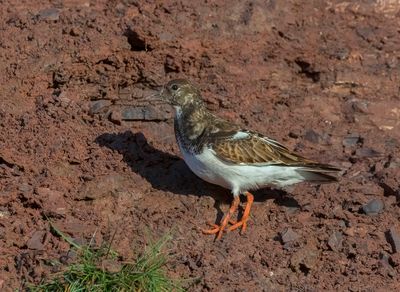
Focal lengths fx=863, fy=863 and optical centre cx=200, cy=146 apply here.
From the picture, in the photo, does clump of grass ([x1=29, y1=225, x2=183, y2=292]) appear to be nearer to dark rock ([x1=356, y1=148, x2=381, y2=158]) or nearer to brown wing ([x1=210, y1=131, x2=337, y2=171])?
brown wing ([x1=210, y1=131, x2=337, y2=171])

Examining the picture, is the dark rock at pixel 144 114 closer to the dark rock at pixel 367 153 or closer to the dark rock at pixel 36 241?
the dark rock at pixel 36 241

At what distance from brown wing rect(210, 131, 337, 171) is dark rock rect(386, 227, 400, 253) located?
2.96 ft

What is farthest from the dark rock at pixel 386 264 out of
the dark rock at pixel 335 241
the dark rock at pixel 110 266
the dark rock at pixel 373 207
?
the dark rock at pixel 110 266

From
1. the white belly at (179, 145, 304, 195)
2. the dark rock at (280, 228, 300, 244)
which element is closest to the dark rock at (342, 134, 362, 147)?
the white belly at (179, 145, 304, 195)

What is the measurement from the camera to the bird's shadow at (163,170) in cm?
984

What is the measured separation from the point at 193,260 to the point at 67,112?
9.50ft

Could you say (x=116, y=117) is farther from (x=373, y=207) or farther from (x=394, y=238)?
(x=394, y=238)

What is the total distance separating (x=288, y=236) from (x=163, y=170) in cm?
186

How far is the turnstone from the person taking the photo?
9469 millimetres

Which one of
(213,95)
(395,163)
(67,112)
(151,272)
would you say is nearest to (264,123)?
(213,95)

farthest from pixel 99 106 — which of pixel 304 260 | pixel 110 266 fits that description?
pixel 304 260

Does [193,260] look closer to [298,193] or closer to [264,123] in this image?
[298,193]

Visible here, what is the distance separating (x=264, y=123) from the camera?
11.0m

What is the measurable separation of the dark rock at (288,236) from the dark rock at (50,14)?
185 inches
